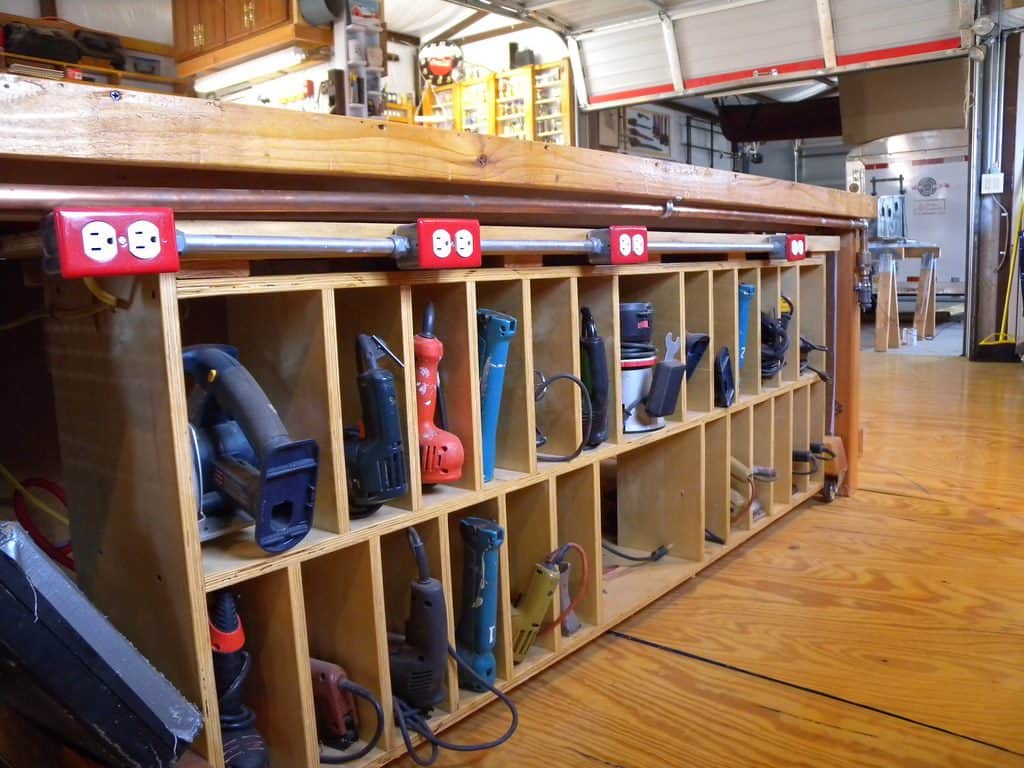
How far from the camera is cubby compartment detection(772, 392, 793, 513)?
85.7 inches

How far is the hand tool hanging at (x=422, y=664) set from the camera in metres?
1.15

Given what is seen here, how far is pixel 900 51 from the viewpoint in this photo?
4301 mm

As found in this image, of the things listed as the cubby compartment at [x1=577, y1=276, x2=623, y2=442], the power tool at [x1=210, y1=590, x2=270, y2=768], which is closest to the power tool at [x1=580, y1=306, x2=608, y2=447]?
the cubby compartment at [x1=577, y1=276, x2=623, y2=442]

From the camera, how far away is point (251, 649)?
3.54 feet

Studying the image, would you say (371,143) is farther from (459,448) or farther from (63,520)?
(63,520)

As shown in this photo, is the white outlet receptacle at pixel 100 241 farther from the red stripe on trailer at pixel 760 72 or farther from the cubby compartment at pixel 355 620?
the red stripe on trailer at pixel 760 72

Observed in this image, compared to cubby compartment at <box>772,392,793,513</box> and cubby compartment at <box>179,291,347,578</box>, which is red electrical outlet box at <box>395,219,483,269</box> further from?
cubby compartment at <box>772,392,793,513</box>

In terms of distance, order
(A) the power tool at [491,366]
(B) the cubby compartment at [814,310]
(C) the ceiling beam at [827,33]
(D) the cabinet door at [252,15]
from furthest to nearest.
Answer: (C) the ceiling beam at [827,33] → (D) the cabinet door at [252,15] → (B) the cubby compartment at [814,310] → (A) the power tool at [491,366]

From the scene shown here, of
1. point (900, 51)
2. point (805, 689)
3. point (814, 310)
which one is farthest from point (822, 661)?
point (900, 51)

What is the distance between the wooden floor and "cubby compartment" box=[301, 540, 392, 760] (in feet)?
0.44

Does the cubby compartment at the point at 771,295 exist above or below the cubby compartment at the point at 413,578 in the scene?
above

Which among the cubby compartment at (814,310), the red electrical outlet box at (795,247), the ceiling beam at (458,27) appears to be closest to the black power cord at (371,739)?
the red electrical outlet box at (795,247)

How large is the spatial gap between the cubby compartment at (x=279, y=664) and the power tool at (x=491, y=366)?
1.20ft

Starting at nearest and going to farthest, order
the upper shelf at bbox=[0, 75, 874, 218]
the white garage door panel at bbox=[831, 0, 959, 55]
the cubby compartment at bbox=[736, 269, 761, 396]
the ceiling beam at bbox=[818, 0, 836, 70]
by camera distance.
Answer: the upper shelf at bbox=[0, 75, 874, 218], the cubby compartment at bbox=[736, 269, 761, 396], the white garage door panel at bbox=[831, 0, 959, 55], the ceiling beam at bbox=[818, 0, 836, 70]
